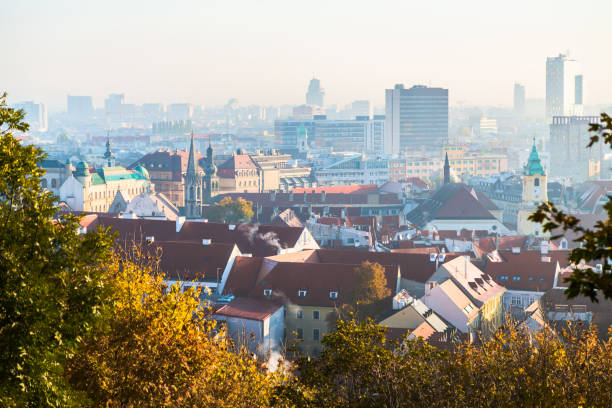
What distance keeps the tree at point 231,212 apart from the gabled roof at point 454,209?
1785 cm

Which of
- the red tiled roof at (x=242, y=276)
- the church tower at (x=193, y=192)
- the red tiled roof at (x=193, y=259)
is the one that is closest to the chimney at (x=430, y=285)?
the red tiled roof at (x=242, y=276)

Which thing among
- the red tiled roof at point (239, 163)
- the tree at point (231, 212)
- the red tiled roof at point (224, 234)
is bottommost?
the tree at point (231, 212)

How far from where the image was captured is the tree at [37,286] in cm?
1902

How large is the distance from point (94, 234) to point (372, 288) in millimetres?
37060

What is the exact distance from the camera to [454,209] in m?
118

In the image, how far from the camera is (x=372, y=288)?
57344 mm

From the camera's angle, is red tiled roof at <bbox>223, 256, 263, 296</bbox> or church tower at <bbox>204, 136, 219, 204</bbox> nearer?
red tiled roof at <bbox>223, 256, 263, 296</bbox>

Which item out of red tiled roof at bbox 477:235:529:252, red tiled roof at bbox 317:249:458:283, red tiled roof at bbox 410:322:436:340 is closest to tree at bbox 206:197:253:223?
red tiled roof at bbox 477:235:529:252

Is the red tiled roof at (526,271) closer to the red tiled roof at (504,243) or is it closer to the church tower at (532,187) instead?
the red tiled roof at (504,243)

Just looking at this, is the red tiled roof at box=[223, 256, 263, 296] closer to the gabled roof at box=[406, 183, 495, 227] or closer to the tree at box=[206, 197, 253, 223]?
the tree at box=[206, 197, 253, 223]

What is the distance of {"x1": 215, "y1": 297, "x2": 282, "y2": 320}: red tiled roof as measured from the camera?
54.2m

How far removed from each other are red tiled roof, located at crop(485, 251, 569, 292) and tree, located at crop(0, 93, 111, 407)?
164ft

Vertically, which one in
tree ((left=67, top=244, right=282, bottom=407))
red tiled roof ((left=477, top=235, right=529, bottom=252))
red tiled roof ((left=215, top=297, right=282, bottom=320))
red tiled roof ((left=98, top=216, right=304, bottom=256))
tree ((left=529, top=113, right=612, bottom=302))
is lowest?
red tiled roof ((left=215, top=297, right=282, bottom=320))

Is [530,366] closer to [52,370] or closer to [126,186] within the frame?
[52,370]
